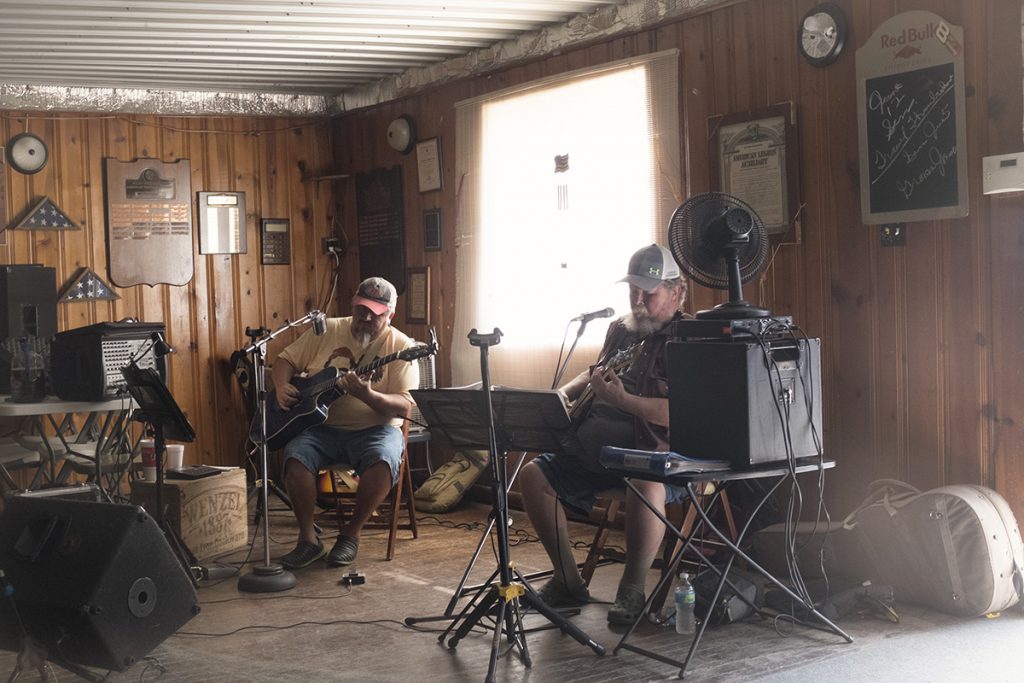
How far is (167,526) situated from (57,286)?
8.63ft

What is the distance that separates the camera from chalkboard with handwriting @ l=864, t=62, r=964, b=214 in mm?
4090

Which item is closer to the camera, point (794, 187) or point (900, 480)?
point (900, 480)

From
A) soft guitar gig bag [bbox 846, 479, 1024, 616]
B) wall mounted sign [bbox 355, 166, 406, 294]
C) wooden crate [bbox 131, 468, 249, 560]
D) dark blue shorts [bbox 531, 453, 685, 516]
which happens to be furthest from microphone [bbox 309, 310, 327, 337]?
soft guitar gig bag [bbox 846, 479, 1024, 616]

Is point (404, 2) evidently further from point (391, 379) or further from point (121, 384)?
point (121, 384)

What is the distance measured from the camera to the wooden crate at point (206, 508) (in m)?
5.05

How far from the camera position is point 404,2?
5211 millimetres

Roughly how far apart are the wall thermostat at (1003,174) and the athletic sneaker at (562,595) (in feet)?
6.50

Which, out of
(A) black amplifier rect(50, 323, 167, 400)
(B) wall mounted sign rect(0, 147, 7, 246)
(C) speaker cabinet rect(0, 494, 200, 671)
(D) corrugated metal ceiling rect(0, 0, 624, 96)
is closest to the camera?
(C) speaker cabinet rect(0, 494, 200, 671)

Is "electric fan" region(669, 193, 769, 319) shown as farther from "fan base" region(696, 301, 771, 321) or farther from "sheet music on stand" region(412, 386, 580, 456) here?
"sheet music on stand" region(412, 386, 580, 456)

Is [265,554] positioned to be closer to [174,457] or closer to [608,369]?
[174,457]

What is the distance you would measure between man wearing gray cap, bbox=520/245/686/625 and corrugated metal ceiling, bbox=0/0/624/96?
1.71 metres

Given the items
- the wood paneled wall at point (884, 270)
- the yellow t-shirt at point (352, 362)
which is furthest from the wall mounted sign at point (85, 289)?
the wood paneled wall at point (884, 270)

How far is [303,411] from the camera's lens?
16.8 ft

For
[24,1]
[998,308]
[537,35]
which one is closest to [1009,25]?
[998,308]
